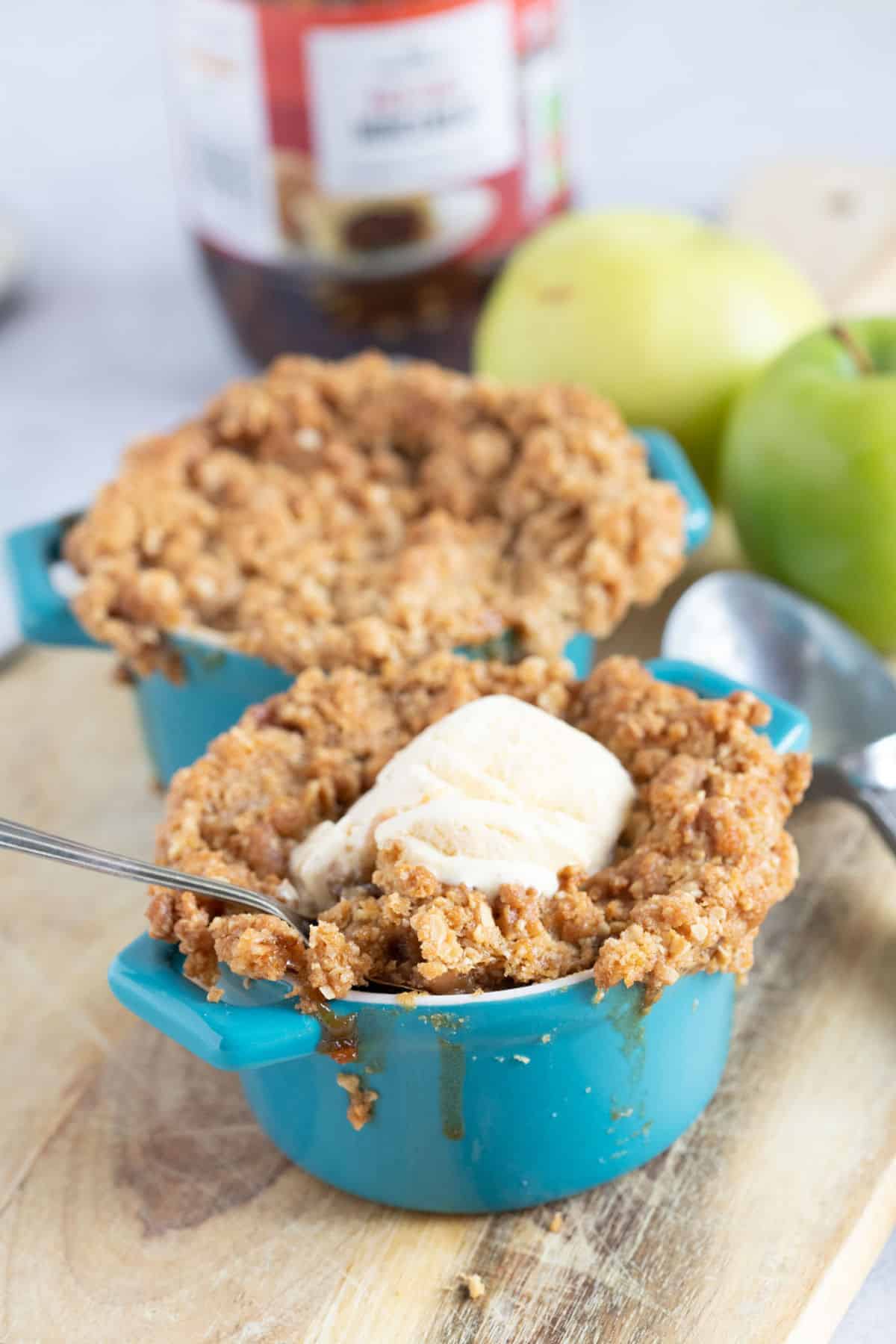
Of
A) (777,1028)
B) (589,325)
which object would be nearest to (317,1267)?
(777,1028)

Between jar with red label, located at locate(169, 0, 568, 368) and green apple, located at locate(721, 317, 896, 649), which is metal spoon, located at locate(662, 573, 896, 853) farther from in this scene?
jar with red label, located at locate(169, 0, 568, 368)

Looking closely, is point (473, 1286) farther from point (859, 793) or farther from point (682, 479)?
point (682, 479)

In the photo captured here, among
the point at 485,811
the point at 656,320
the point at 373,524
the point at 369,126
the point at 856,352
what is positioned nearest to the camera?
the point at 485,811

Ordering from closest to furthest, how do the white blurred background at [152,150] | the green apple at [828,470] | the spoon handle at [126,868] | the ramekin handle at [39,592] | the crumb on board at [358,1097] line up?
the spoon handle at [126,868] → the crumb on board at [358,1097] → the ramekin handle at [39,592] → the green apple at [828,470] → the white blurred background at [152,150]

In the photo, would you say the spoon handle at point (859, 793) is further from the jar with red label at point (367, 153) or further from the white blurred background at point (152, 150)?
the white blurred background at point (152, 150)

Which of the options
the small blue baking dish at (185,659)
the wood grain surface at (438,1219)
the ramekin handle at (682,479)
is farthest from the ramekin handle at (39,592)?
the ramekin handle at (682,479)

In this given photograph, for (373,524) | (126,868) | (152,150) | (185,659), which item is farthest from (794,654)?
(152,150)

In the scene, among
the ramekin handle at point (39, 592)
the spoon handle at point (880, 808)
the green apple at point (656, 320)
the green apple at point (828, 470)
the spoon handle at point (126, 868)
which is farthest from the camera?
the green apple at point (656, 320)
